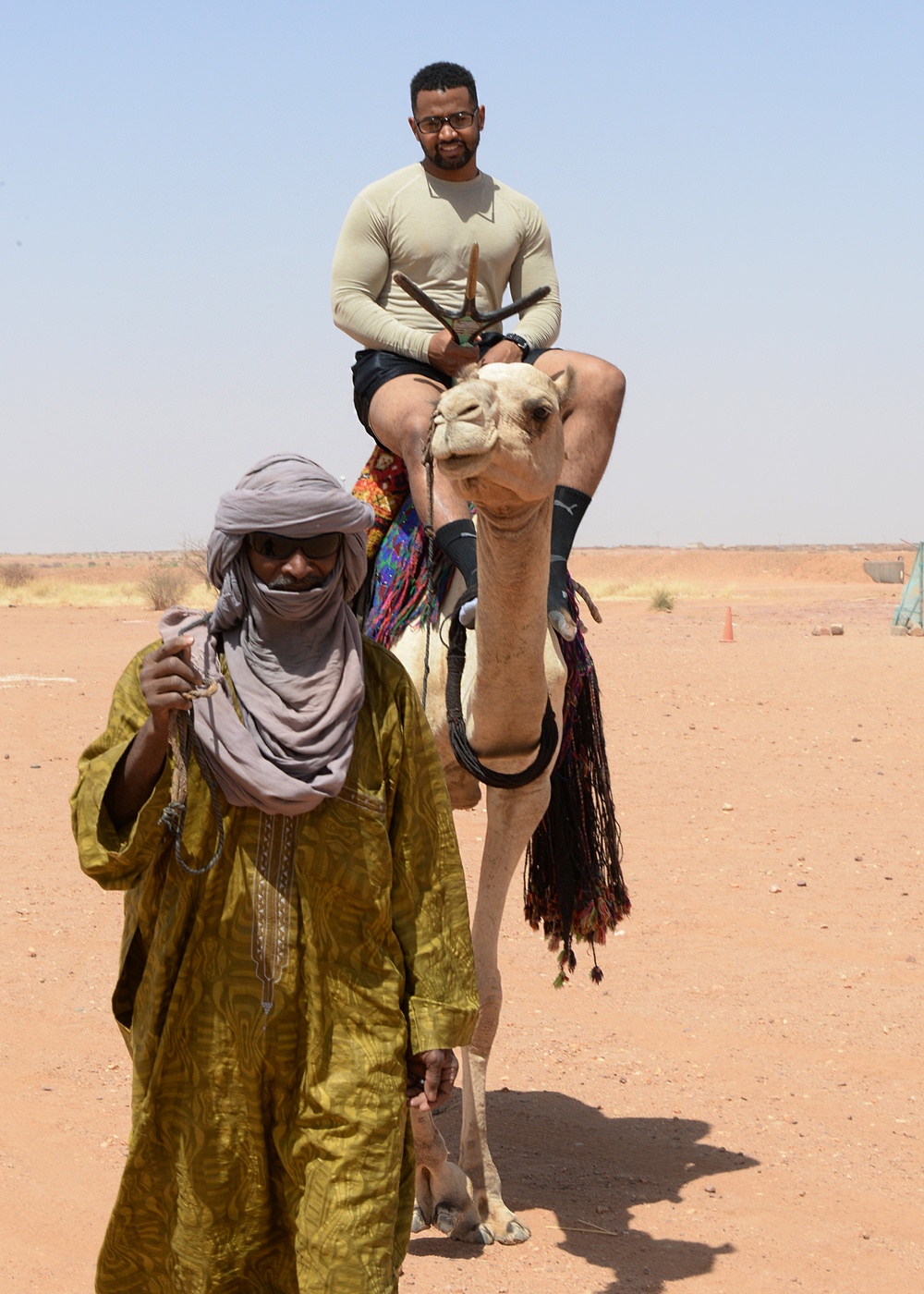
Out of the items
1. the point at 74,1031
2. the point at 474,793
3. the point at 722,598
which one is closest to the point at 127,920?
the point at 474,793

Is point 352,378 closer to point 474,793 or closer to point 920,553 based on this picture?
point 474,793

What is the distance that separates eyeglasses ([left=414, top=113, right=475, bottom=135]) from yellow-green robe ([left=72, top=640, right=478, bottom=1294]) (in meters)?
2.83

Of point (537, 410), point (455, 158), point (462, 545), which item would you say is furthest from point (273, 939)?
point (455, 158)

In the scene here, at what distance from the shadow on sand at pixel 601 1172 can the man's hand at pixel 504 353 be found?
2702 millimetres

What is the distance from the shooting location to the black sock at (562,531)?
480 centimetres

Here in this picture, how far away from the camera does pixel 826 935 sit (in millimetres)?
8391

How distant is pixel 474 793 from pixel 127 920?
227 centimetres

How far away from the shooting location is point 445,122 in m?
5.20

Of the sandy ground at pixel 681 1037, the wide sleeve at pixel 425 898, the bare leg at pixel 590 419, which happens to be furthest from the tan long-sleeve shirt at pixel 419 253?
→ the sandy ground at pixel 681 1037

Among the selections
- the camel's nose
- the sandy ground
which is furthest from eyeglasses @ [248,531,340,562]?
the sandy ground

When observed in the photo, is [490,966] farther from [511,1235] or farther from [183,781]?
[183,781]

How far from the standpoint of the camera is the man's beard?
5234 millimetres

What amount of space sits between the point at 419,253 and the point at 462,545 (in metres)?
1.14

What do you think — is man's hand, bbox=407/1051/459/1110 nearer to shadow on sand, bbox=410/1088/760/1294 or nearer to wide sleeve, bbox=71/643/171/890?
wide sleeve, bbox=71/643/171/890
